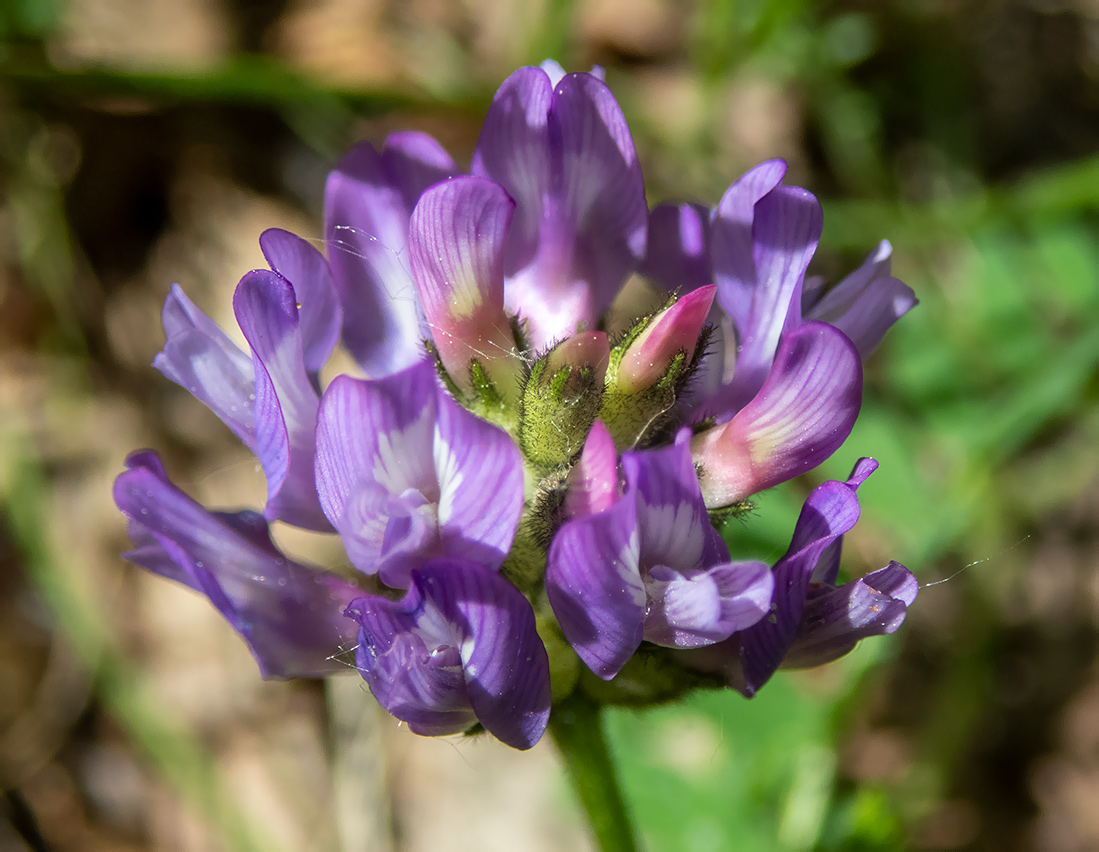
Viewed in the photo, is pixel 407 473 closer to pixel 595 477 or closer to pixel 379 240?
pixel 595 477

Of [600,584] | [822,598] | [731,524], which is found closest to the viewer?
[600,584]

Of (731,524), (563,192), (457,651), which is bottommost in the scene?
(731,524)

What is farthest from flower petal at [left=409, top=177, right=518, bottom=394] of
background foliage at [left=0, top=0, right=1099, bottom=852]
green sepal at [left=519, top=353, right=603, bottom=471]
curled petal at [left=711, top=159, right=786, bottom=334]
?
background foliage at [left=0, top=0, right=1099, bottom=852]

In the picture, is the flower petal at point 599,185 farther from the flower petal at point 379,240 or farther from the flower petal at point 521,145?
the flower petal at point 379,240

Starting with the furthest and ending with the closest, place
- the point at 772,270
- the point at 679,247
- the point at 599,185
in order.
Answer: the point at 679,247, the point at 599,185, the point at 772,270

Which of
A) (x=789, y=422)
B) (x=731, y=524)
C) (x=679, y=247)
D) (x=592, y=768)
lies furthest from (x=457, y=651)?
(x=731, y=524)

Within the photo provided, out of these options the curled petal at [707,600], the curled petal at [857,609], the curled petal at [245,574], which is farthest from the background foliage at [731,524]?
the curled petal at [245,574]

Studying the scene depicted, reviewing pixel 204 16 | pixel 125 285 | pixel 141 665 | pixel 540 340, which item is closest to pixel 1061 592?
pixel 540 340
